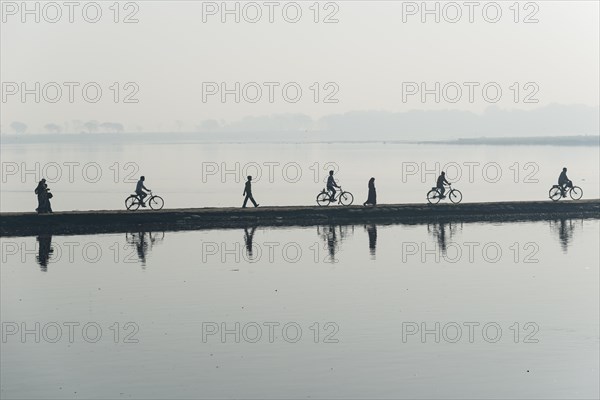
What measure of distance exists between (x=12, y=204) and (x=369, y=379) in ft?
228

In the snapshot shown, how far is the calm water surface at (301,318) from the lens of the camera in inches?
839

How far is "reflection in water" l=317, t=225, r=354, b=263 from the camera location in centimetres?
3958

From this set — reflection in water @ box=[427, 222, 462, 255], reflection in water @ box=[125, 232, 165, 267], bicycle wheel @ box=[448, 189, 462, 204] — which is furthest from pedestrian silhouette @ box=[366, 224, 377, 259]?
reflection in water @ box=[125, 232, 165, 267]

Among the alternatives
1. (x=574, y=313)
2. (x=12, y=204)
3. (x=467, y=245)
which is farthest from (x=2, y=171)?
(x=574, y=313)

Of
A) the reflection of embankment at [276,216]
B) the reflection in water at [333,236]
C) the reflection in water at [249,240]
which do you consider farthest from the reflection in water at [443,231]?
the reflection in water at [249,240]

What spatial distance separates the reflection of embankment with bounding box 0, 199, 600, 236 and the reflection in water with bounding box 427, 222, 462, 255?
1.48 m

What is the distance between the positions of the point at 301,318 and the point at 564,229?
22.7 metres

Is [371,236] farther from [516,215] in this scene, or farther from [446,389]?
[446,389]

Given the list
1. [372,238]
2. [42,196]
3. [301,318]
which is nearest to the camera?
[301,318]

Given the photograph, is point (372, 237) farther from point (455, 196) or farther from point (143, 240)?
point (455, 196)

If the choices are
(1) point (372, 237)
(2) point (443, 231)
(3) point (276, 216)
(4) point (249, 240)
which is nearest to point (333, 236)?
(1) point (372, 237)

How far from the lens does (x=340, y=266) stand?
118ft

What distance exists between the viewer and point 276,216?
5019cm

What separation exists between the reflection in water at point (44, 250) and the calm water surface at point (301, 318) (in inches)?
3.8
